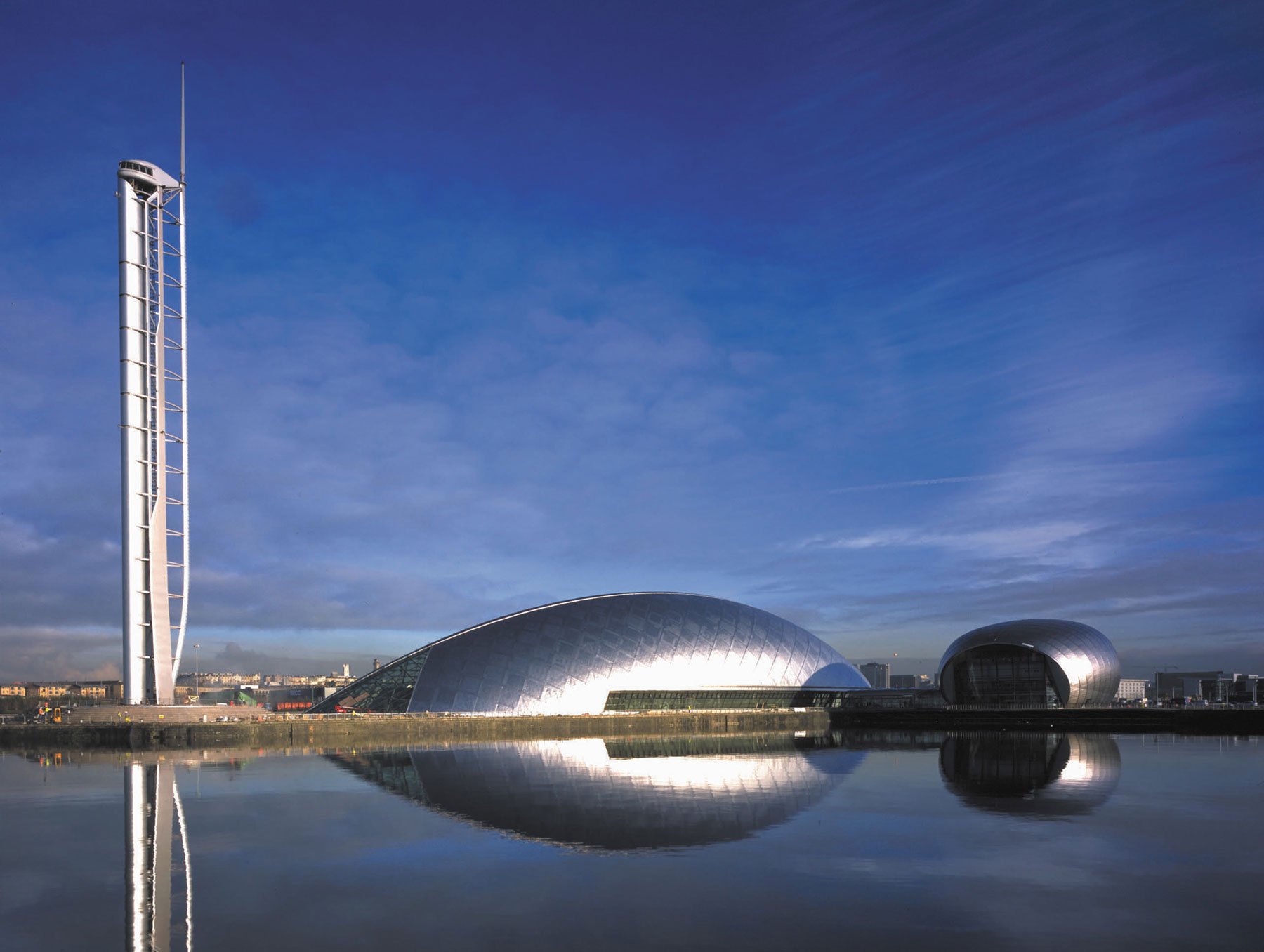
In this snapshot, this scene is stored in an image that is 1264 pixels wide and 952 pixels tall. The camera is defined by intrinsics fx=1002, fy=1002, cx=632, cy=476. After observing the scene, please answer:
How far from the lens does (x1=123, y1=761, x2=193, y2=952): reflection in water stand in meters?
12.2

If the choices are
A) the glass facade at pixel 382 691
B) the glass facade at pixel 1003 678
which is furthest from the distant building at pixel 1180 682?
the glass facade at pixel 382 691

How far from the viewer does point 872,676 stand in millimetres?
189500

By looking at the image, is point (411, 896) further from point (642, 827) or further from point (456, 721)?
point (456, 721)

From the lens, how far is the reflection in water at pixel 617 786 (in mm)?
19938

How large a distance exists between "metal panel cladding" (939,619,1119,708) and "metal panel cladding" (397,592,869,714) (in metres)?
17.2

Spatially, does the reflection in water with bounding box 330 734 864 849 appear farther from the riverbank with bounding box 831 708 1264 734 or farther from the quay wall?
the riverbank with bounding box 831 708 1264 734

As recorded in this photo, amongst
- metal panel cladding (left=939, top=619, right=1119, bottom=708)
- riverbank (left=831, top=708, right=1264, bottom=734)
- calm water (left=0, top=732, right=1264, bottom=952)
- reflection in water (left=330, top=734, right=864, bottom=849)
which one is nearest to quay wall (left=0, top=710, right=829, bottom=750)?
reflection in water (left=330, top=734, right=864, bottom=849)

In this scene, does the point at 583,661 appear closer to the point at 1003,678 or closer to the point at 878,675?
the point at 1003,678

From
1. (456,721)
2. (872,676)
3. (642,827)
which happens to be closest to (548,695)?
(456,721)

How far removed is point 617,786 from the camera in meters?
27.4

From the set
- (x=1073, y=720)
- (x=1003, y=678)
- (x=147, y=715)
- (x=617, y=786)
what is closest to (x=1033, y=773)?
(x=617, y=786)

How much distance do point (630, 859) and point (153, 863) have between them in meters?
7.79

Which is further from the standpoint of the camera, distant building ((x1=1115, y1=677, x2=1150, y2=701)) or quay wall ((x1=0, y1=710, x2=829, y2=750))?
distant building ((x1=1115, y1=677, x2=1150, y2=701))

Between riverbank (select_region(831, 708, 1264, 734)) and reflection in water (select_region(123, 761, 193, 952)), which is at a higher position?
reflection in water (select_region(123, 761, 193, 952))
